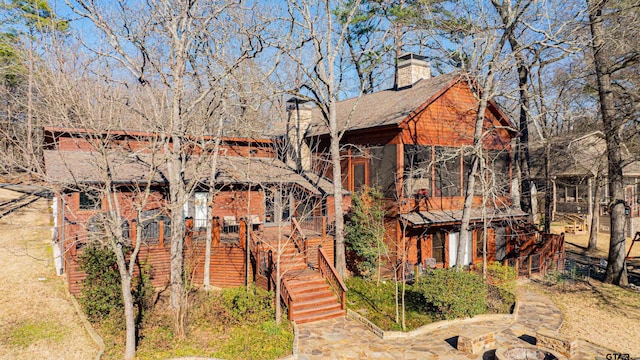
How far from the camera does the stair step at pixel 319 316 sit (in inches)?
478

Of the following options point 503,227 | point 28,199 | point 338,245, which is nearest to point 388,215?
point 338,245

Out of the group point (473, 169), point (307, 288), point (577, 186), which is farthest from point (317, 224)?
point (577, 186)

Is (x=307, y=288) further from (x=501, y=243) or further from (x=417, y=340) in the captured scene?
(x=501, y=243)

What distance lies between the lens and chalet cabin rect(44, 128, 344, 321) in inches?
512

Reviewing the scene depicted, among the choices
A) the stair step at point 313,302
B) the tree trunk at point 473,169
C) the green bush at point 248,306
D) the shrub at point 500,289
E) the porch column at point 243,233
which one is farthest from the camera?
the porch column at point 243,233

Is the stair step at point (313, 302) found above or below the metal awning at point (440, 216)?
below

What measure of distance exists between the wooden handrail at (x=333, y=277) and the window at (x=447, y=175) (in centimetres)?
663

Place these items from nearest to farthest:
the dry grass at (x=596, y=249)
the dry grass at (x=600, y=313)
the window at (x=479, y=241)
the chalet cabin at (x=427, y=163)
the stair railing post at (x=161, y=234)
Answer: the dry grass at (x=600, y=313) → the stair railing post at (x=161, y=234) → the chalet cabin at (x=427, y=163) → the window at (x=479, y=241) → the dry grass at (x=596, y=249)

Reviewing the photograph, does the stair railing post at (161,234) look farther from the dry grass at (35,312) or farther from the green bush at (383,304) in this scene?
the green bush at (383,304)

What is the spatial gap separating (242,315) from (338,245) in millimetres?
4991

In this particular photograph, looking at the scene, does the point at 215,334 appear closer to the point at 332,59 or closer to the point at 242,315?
the point at 242,315

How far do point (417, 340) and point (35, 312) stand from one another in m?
10.8

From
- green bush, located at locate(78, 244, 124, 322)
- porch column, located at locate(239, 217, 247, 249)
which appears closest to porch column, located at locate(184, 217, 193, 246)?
porch column, located at locate(239, 217, 247, 249)

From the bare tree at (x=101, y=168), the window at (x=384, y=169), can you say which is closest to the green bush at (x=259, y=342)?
the bare tree at (x=101, y=168)
